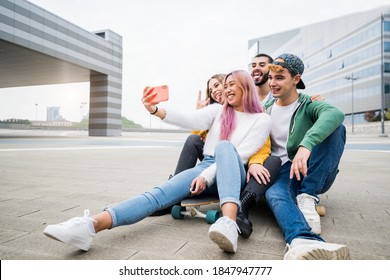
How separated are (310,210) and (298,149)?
0.47 metres

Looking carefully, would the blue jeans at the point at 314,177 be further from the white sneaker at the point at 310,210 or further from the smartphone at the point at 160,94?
the smartphone at the point at 160,94

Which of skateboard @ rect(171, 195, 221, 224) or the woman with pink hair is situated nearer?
the woman with pink hair

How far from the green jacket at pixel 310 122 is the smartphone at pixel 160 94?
109cm

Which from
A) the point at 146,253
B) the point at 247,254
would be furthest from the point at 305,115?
the point at 146,253

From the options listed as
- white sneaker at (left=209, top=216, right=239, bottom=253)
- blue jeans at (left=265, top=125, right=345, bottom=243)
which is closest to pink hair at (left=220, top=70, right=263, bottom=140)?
blue jeans at (left=265, top=125, right=345, bottom=243)

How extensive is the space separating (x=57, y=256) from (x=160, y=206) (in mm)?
707

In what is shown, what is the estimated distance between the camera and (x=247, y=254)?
1794mm

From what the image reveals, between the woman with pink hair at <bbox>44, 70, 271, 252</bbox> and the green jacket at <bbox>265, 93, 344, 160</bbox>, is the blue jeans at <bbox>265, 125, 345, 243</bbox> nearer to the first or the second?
the green jacket at <bbox>265, 93, 344, 160</bbox>

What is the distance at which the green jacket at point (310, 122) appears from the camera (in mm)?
2170

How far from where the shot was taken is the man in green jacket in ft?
6.62

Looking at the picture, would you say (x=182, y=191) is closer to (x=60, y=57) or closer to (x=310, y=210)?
(x=310, y=210)

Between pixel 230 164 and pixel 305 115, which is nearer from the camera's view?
pixel 230 164

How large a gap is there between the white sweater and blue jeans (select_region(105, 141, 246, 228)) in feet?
0.47
